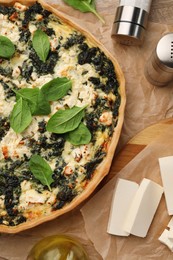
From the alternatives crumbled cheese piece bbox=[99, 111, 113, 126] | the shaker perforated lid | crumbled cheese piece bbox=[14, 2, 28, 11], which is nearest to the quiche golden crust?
crumbled cheese piece bbox=[99, 111, 113, 126]

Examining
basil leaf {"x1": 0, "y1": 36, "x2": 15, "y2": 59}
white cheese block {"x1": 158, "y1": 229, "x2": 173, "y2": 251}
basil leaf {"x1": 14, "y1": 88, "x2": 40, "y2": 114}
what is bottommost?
white cheese block {"x1": 158, "y1": 229, "x2": 173, "y2": 251}

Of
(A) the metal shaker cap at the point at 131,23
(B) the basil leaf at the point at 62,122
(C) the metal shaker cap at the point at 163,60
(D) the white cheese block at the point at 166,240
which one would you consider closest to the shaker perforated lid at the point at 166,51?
(C) the metal shaker cap at the point at 163,60

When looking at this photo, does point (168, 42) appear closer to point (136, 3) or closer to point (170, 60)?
point (170, 60)

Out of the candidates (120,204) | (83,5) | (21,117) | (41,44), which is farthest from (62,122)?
(83,5)

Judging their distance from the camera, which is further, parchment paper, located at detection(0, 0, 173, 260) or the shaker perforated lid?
parchment paper, located at detection(0, 0, 173, 260)

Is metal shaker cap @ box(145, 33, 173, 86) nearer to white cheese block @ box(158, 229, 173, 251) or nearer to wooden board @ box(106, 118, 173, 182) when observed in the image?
wooden board @ box(106, 118, 173, 182)
